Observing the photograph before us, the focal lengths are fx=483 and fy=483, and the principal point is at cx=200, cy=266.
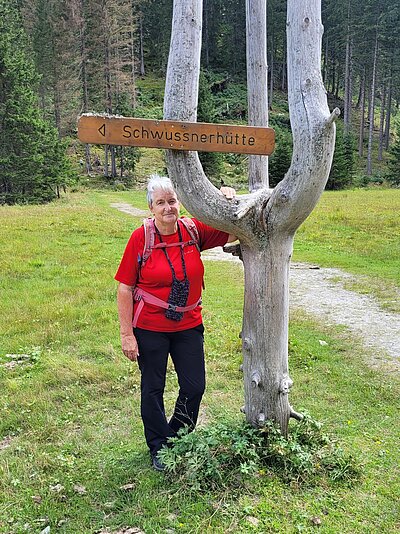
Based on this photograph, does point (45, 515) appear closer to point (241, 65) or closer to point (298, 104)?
point (298, 104)

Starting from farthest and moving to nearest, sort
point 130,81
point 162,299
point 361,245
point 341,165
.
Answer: point 130,81 → point 341,165 → point 361,245 → point 162,299

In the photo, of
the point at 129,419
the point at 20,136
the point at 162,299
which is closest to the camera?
the point at 162,299

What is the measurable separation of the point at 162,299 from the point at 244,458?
124cm

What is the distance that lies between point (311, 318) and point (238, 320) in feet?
3.77

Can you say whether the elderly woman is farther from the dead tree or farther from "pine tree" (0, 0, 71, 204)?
"pine tree" (0, 0, 71, 204)

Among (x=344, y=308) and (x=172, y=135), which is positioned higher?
(x=172, y=135)

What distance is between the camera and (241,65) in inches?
2213

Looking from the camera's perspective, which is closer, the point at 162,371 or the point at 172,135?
the point at 172,135

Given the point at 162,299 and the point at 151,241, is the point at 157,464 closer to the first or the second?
the point at 162,299

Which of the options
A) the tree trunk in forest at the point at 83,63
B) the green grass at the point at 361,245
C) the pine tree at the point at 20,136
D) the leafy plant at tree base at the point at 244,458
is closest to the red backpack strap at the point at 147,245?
the leafy plant at tree base at the point at 244,458

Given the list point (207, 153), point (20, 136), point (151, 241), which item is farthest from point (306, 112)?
point (207, 153)

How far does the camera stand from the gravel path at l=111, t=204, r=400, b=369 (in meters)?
6.32

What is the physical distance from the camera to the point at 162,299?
338cm

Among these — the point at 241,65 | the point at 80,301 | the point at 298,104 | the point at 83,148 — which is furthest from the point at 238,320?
the point at 241,65
